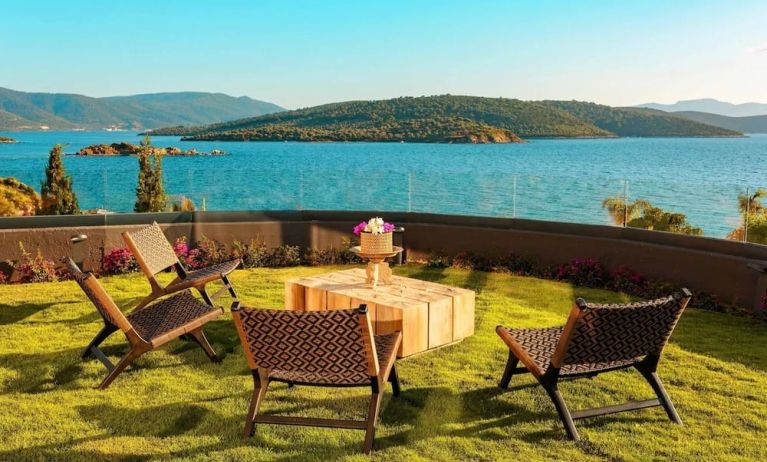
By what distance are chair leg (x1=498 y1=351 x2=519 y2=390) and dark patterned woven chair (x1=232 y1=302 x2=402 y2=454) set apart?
0.98 meters

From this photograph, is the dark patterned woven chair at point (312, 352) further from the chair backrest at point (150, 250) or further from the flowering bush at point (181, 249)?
the flowering bush at point (181, 249)

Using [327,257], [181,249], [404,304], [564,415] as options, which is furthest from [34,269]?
[564,415]

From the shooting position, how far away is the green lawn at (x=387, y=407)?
130 inches

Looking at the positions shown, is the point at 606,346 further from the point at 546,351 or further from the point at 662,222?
the point at 662,222

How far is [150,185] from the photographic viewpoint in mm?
9898

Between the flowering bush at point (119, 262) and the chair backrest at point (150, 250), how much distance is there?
1963 millimetres

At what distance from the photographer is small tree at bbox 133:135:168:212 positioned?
962cm

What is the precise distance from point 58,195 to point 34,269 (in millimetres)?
2041

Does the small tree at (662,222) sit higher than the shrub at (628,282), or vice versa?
the small tree at (662,222)

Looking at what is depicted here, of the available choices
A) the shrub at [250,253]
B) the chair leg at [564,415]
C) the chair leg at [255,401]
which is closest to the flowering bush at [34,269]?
the shrub at [250,253]

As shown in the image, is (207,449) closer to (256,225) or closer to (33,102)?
(256,225)

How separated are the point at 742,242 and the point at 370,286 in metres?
4.14

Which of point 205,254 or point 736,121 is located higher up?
point 736,121

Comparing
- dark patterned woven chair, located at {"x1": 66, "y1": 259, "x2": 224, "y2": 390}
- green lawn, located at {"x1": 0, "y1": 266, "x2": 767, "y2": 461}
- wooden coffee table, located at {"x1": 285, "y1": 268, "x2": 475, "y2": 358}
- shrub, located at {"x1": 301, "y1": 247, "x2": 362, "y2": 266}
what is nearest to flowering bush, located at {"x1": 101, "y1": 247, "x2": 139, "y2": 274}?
shrub, located at {"x1": 301, "y1": 247, "x2": 362, "y2": 266}
